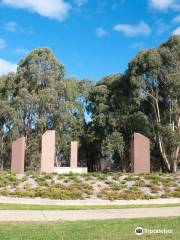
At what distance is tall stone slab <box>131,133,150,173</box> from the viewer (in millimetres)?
24906

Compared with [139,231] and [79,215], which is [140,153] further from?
[139,231]

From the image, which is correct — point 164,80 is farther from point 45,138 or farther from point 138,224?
point 138,224

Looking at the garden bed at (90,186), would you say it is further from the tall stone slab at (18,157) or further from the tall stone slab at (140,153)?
the tall stone slab at (18,157)

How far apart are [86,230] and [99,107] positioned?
3655cm

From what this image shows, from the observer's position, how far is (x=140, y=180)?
20.9 meters

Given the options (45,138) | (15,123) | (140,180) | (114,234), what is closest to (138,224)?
A: (114,234)

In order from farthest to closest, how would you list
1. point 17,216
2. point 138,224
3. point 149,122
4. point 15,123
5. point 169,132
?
point 15,123, point 149,122, point 169,132, point 17,216, point 138,224

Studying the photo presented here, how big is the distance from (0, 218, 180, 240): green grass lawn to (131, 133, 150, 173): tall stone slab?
14120 mm

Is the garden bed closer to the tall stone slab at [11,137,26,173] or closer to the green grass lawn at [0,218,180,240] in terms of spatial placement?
the tall stone slab at [11,137,26,173]

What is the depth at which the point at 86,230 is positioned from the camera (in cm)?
891

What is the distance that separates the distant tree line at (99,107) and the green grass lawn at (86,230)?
28007 millimetres

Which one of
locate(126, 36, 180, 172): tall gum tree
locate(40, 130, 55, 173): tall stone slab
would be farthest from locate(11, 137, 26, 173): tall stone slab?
locate(126, 36, 180, 172): tall gum tree

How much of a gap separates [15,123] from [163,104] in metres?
15.6

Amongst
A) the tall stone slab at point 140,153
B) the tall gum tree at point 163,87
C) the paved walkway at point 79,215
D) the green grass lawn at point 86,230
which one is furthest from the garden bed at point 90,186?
the tall gum tree at point 163,87
